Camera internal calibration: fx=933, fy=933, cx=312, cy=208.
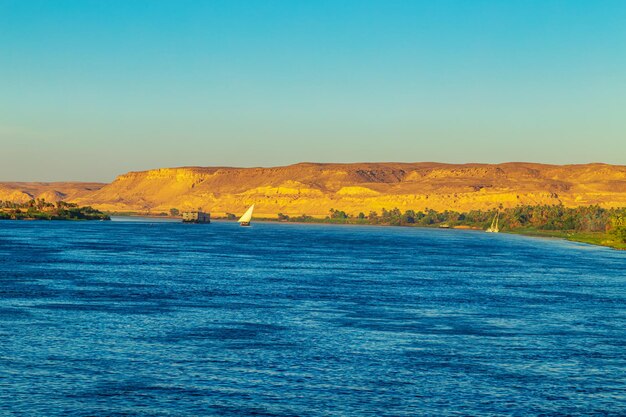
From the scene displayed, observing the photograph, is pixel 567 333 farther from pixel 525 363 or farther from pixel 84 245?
pixel 84 245

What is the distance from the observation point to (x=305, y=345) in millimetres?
37250

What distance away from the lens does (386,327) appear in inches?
1689

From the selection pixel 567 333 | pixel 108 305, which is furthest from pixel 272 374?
pixel 108 305

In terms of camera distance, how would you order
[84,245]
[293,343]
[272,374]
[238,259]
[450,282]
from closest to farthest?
[272,374]
[293,343]
[450,282]
[238,259]
[84,245]

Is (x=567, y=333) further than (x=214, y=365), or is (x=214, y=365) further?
(x=567, y=333)

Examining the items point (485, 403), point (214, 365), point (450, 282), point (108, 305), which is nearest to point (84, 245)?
point (450, 282)

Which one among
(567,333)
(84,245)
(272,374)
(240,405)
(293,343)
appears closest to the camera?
(240,405)

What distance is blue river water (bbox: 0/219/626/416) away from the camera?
91.6ft

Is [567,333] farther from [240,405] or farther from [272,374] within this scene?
[240,405]

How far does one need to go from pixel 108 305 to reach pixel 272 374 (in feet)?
66.0

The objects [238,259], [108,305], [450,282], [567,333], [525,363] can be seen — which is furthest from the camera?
[238,259]

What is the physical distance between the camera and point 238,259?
315ft

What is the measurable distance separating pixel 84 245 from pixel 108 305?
72.2 metres

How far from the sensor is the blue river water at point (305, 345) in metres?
27.9
